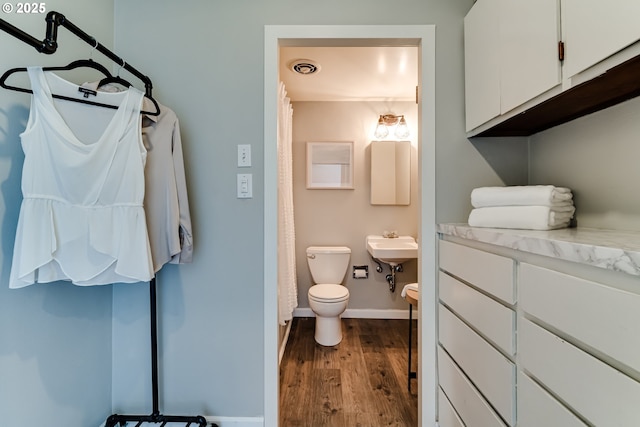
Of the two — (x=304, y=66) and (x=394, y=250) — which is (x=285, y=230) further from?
(x=304, y=66)

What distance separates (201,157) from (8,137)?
620 mm

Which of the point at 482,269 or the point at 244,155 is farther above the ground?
the point at 244,155

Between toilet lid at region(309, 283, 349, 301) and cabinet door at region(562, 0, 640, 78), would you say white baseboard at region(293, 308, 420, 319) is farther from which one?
cabinet door at region(562, 0, 640, 78)

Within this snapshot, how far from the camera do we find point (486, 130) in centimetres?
119

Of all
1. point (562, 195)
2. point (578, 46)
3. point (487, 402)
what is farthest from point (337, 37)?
point (487, 402)

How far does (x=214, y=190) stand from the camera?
4.35 feet

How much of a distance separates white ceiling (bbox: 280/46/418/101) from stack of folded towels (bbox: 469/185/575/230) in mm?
1166

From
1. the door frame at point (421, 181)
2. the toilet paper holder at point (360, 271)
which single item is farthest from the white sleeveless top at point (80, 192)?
the toilet paper holder at point (360, 271)

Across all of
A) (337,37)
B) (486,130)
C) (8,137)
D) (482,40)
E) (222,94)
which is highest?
(337,37)

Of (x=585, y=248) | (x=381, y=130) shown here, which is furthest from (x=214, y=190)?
(x=381, y=130)

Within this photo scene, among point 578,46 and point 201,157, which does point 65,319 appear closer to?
point 201,157

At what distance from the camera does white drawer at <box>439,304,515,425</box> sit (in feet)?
2.64

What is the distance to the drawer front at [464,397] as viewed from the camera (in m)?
0.90

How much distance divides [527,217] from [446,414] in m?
0.92
